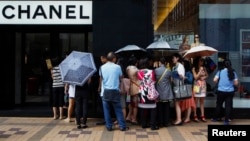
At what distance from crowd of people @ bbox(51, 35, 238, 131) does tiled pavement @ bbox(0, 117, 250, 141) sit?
239 millimetres

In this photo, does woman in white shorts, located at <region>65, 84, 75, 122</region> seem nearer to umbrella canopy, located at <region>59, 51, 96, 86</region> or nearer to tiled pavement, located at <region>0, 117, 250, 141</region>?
tiled pavement, located at <region>0, 117, 250, 141</region>

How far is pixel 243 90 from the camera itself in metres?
11.2

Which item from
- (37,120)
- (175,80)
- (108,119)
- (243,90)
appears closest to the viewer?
(108,119)

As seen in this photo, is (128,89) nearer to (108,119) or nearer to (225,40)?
(108,119)

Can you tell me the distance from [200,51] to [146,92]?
201 centimetres

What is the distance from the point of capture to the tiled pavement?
830 centimetres

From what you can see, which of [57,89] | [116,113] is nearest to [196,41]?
[116,113]

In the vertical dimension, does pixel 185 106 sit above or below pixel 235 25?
below

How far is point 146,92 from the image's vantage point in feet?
29.8

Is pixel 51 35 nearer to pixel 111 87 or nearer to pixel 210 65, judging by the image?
pixel 111 87

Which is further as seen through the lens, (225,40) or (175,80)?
(225,40)

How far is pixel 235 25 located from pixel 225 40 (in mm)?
497

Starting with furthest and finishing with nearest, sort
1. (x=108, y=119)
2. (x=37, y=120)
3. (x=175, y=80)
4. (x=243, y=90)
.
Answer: (x=243, y=90) → (x=37, y=120) → (x=175, y=80) → (x=108, y=119)

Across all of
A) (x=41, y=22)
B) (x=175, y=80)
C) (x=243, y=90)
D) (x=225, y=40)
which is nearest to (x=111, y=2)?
(x=41, y=22)
